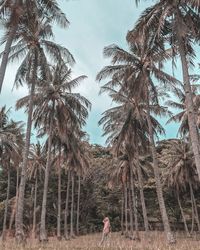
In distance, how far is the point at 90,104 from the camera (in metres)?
27.9

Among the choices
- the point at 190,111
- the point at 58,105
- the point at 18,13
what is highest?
the point at 58,105

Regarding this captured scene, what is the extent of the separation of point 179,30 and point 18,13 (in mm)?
6557

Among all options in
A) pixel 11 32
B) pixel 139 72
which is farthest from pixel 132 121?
pixel 11 32

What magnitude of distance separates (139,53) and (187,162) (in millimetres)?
18237

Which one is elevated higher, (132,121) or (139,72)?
(139,72)

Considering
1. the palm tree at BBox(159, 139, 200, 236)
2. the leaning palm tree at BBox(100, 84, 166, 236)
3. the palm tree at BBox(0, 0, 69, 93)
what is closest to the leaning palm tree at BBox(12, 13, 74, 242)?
the palm tree at BBox(0, 0, 69, 93)

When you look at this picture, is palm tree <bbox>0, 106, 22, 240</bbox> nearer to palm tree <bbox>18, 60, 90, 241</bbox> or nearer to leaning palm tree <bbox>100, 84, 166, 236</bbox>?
palm tree <bbox>18, 60, 90, 241</bbox>

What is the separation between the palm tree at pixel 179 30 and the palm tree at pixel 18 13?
12.0 feet

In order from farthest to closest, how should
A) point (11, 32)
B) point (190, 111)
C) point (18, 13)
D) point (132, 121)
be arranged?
point (132, 121), point (190, 111), point (11, 32), point (18, 13)

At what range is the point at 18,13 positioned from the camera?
1312 centimetres

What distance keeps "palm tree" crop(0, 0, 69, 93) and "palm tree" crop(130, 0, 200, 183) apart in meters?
3.67

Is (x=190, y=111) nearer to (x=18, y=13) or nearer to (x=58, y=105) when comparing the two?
(x=18, y=13)

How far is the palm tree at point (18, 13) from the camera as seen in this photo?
13.4 meters

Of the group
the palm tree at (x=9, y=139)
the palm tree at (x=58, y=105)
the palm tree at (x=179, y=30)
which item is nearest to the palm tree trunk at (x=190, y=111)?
the palm tree at (x=179, y=30)
